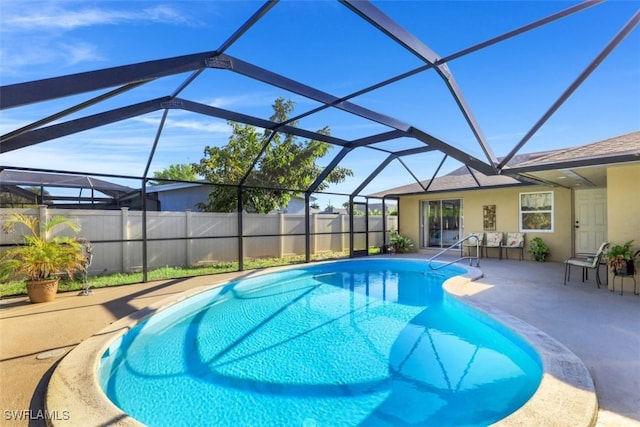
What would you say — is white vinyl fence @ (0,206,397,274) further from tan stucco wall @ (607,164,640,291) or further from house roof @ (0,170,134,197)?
tan stucco wall @ (607,164,640,291)

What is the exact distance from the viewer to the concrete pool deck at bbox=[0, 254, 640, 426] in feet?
8.94

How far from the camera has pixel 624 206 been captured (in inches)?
249

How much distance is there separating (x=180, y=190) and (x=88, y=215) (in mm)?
7183

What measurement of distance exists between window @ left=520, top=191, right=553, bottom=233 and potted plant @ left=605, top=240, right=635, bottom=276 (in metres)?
4.98

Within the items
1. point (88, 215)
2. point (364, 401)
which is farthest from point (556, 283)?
point (88, 215)

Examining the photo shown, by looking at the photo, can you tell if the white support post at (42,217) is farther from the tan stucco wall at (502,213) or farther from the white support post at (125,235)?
the tan stucco wall at (502,213)

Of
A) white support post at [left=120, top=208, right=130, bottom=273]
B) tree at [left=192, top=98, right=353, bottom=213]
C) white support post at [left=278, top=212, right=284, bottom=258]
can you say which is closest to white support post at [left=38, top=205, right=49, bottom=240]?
white support post at [left=120, top=208, right=130, bottom=273]

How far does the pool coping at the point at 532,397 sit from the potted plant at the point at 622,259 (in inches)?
132

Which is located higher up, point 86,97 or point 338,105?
point 338,105

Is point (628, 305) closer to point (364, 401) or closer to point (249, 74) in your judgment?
point (364, 401)

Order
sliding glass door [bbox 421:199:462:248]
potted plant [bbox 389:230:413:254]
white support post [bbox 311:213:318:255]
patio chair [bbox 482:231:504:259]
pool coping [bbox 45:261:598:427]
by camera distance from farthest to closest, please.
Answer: potted plant [bbox 389:230:413:254] < white support post [bbox 311:213:318:255] < sliding glass door [bbox 421:199:462:248] < patio chair [bbox 482:231:504:259] < pool coping [bbox 45:261:598:427]

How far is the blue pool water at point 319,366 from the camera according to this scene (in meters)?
3.16

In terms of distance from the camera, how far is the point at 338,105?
645 cm

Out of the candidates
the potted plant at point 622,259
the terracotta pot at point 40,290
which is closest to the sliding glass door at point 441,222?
the potted plant at point 622,259
